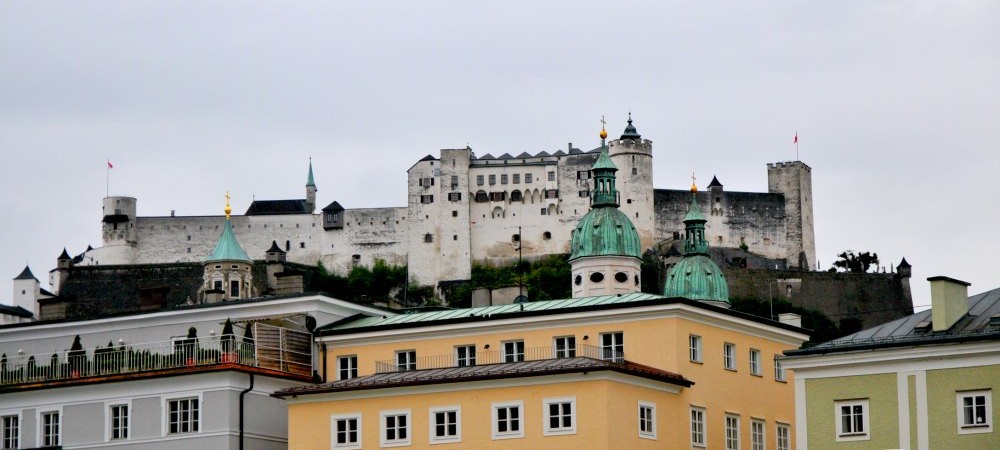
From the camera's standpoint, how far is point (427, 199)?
170 meters

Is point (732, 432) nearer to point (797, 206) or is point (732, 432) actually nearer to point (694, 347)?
point (694, 347)

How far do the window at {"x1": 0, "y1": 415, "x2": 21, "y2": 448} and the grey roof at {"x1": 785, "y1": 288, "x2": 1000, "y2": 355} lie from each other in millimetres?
24484

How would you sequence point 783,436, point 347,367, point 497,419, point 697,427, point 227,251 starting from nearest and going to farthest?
point 497,419 < point 697,427 < point 347,367 < point 783,436 < point 227,251

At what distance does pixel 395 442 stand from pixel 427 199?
4620 inches

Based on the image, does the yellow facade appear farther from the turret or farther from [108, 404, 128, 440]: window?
the turret

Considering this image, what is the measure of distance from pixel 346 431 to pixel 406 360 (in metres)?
4.47

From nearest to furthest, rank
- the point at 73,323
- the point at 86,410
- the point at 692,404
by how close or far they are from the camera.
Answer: the point at 692,404 → the point at 86,410 → the point at 73,323

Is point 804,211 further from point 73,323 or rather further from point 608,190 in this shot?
point 73,323

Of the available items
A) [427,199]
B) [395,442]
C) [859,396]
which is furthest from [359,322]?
[427,199]

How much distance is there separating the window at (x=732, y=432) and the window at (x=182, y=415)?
14843 millimetres

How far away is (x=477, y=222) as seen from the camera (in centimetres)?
17075

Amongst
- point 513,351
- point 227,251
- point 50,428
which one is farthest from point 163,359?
point 227,251

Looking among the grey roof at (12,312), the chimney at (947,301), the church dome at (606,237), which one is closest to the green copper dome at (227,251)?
the church dome at (606,237)

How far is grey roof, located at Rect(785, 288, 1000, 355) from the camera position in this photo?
46.0 m
